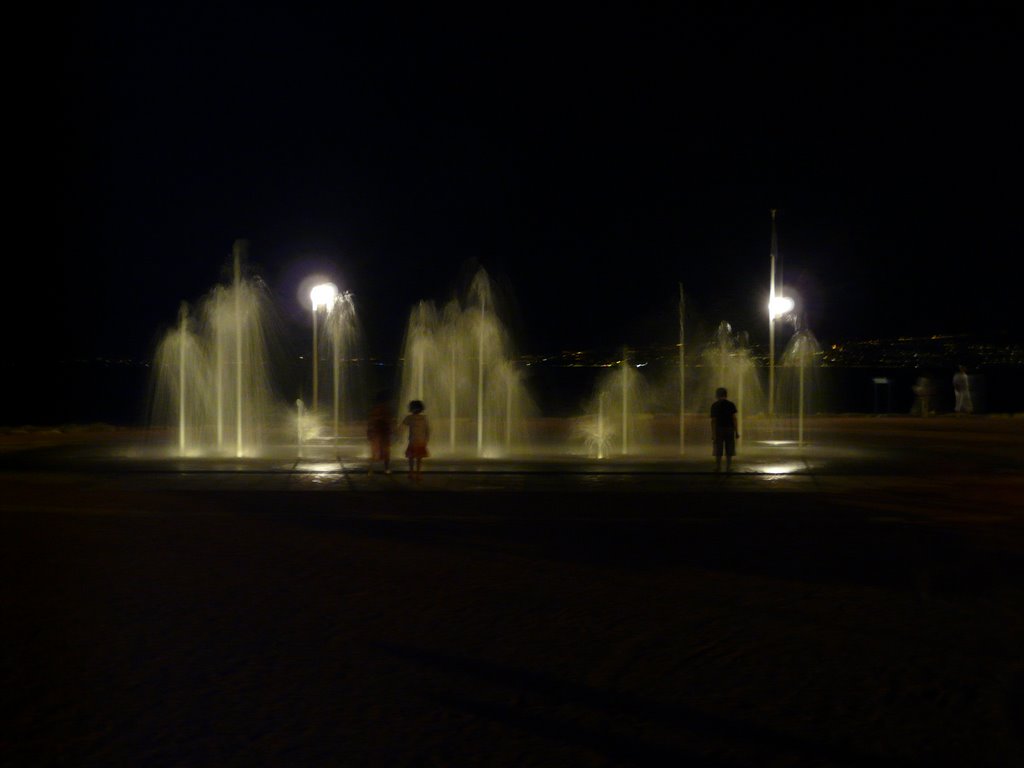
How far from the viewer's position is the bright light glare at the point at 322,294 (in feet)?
96.3

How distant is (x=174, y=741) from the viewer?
5.38 m

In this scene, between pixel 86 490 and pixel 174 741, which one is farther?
pixel 86 490

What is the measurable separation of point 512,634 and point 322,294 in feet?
75.0

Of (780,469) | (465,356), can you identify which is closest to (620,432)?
(465,356)

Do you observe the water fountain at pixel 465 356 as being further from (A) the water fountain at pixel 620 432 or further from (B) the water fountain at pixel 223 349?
(B) the water fountain at pixel 223 349

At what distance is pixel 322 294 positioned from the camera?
29562mm

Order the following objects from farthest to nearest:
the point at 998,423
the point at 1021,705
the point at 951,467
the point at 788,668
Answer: the point at 998,423
the point at 951,467
the point at 788,668
the point at 1021,705

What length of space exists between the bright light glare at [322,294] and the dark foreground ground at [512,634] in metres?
13.9

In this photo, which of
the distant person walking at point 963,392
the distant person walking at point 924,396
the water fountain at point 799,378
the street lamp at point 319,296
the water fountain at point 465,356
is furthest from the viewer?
the distant person walking at point 963,392

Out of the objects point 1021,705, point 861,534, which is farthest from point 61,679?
point 861,534

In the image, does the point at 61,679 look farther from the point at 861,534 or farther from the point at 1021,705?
the point at 861,534

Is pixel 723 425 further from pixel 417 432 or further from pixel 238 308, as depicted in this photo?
pixel 238 308

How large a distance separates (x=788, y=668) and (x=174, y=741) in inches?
144

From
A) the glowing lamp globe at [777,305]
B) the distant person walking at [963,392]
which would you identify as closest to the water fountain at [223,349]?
the glowing lamp globe at [777,305]
